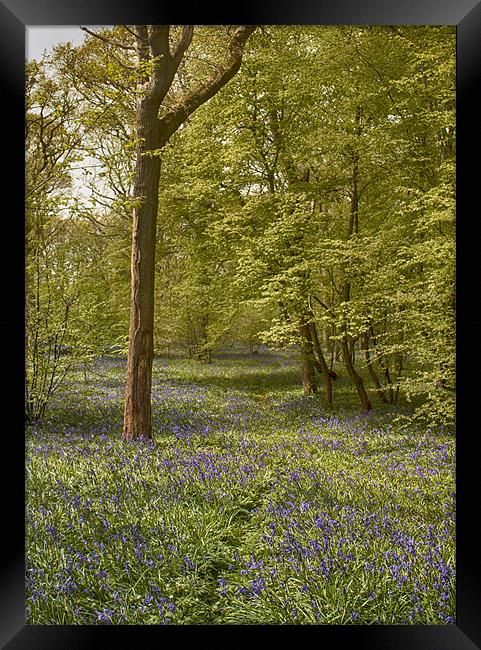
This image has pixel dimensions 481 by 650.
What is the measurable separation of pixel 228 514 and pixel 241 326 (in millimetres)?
1589

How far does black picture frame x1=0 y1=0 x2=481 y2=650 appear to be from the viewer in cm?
268

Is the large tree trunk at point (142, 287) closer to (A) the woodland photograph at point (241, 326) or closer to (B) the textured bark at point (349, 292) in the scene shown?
(A) the woodland photograph at point (241, 326)

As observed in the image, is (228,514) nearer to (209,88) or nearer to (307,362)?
(307,362)

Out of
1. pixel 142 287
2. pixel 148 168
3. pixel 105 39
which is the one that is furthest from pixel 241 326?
pixel 105 39

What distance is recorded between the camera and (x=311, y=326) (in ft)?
14.3

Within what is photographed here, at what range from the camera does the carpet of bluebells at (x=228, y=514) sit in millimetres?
2693

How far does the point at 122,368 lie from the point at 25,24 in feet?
7.63

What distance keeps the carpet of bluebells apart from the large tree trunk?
0.34 ft
